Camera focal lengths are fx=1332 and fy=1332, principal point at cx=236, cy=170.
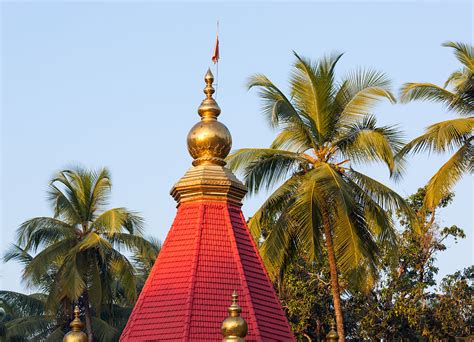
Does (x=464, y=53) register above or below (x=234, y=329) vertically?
above

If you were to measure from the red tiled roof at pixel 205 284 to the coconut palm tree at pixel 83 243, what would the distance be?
1335 centimetres

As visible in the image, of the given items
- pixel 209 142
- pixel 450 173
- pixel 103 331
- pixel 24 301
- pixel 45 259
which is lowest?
pixel 209 142

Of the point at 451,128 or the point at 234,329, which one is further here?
the point at 451,128

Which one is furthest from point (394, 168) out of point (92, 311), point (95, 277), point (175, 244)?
point (92, 311)

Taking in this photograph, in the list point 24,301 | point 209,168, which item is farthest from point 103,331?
point 209,168

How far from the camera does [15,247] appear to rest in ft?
129

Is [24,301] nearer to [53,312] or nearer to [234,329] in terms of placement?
[53,312]

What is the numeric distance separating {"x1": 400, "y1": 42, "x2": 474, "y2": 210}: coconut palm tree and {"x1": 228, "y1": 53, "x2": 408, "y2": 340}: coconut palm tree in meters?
0.62

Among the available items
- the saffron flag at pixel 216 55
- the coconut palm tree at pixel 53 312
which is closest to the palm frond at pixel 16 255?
the coconut palm tree at pixel 53 312

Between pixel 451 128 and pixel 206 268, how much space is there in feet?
29.6

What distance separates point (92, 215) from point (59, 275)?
2.26 meters

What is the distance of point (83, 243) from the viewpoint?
34375 mm

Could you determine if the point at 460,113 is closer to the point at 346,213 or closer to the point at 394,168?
the point at 394,168

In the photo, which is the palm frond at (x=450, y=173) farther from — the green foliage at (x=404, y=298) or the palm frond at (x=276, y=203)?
the green foliage at (x=404, y=298)
